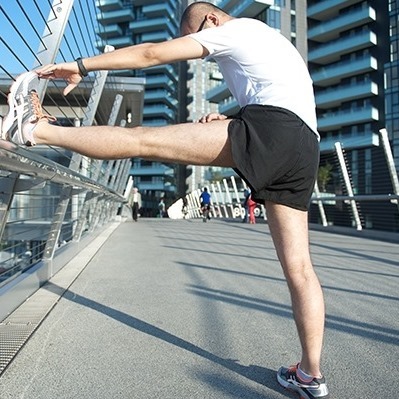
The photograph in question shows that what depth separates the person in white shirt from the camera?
6.09 ft

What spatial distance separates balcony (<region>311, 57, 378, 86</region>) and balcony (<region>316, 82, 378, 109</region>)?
1.29m

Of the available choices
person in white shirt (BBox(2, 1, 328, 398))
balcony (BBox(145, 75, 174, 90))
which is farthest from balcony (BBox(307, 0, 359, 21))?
person in white shirt (BBox(2, 1, 328, 398))

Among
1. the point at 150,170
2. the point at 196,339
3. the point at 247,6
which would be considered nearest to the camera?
the point at 196,339

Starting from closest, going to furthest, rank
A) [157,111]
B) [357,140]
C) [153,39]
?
[357,140] → [153,39] → [157,111]

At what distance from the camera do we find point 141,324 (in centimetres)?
291

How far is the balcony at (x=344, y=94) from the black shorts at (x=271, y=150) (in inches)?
2072

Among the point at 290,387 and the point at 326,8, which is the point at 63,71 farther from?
the point at 326,8

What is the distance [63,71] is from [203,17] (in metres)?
0.69

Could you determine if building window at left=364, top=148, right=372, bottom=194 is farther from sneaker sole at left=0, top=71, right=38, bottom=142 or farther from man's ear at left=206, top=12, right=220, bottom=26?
sneaker sole at left=0, top=71, right=38, bottom=142

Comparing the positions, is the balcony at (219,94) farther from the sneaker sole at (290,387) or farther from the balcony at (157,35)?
the sneaker sole at (290,387)

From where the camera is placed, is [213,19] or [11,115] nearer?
[11,115]

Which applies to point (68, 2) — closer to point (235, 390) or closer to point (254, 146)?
point (254, 146)

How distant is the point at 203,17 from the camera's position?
2.10 m

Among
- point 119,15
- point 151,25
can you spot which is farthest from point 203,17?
point 119,15
